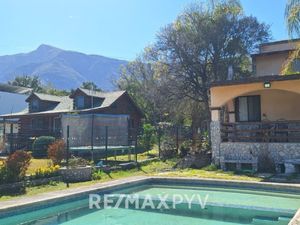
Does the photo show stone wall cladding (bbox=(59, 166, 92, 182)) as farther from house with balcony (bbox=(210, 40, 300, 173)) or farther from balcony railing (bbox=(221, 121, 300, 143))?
balcony railing (bbox=(221, 121, 300, 143))

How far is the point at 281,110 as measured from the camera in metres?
21.2

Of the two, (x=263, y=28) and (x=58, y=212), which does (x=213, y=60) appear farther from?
(x=58, y=212)

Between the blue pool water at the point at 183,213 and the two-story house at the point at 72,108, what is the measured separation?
20.8 metres

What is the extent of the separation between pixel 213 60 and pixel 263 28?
18.5 ft

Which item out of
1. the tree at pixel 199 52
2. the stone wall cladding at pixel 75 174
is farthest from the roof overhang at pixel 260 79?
the tree at pixel 199 52

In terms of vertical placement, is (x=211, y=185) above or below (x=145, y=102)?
below

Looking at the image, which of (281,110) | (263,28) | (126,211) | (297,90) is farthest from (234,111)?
(263,28)

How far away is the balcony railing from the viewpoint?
1775 centimetres

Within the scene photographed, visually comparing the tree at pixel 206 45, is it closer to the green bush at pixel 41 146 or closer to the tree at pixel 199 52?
the tree at pixel 199 52

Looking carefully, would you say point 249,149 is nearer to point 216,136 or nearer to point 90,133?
point 216,136

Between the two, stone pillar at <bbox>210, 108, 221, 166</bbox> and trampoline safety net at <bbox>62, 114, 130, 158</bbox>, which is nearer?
stone pillar at <bbox>210, 108, 221, 166</bbox>

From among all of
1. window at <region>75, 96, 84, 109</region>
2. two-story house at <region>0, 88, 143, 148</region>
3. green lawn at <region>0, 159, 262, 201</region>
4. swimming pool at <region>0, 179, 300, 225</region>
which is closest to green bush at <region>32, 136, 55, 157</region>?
two-story house at <region>0, 88, 143, 148</region>

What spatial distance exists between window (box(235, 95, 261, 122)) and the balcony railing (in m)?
1.36

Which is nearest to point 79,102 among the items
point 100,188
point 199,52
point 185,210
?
point 199,52
